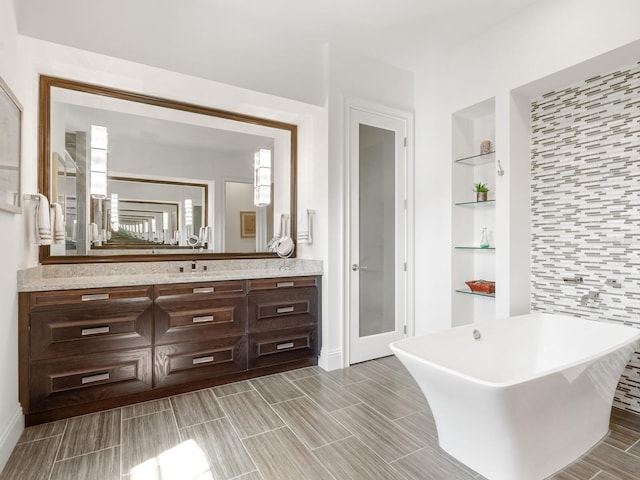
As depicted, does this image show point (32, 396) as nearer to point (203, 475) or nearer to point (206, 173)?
point (203, 475)

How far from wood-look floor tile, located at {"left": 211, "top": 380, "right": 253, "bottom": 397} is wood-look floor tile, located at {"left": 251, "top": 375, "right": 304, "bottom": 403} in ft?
0.20

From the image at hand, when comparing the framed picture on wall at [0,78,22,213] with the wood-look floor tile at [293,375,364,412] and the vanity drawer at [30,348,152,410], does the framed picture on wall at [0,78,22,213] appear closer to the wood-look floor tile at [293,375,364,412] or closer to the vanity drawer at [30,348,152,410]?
the vanity drawer at [30,348,152,410]

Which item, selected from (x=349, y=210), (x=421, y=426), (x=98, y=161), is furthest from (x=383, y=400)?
(x=98, y=161)

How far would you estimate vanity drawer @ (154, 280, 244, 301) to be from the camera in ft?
8.45

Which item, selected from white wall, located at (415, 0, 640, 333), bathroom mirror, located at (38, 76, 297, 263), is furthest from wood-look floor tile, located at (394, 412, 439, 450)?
bathroom mirror, located at (38, 76, 297, 263)

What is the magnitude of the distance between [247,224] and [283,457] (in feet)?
7.01

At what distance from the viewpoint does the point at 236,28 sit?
9.15ft

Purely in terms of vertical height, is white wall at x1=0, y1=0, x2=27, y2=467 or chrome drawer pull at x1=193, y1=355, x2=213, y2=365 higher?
white wall at x1=0, y1=0, x2=27, y2=467

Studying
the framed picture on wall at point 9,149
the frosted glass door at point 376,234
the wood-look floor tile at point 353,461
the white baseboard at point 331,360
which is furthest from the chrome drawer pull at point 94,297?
the frosted glass door at point 376,234

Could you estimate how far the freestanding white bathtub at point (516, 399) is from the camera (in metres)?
1.57

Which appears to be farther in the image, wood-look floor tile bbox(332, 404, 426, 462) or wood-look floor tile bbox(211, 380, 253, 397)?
wood-look floor tile bbox(211, 380, 253, 397)

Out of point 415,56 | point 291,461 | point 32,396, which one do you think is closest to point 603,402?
point 291,461

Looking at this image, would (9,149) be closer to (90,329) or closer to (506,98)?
(90,329)

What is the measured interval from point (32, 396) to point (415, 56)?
403 centimetres
